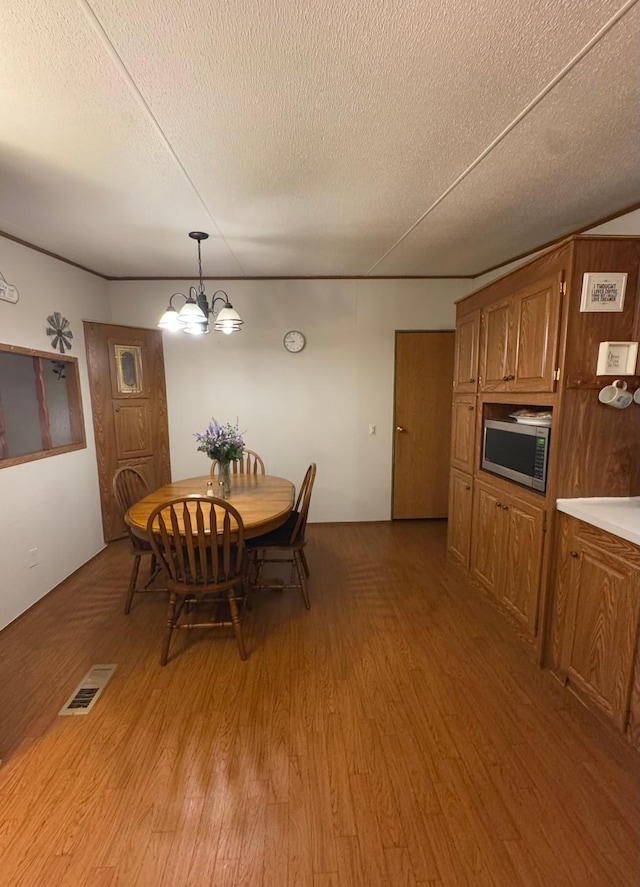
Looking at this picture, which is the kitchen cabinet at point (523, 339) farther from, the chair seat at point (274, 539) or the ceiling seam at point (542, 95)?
the chair seat at point (274, 539)

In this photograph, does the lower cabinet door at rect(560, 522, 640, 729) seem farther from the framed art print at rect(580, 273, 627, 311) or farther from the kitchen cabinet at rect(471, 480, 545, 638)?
the framed art print at rect(580, 273, 627, 311)

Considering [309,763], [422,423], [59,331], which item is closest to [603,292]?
[422,423]

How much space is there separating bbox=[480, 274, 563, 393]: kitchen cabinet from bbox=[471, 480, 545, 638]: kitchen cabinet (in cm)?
68

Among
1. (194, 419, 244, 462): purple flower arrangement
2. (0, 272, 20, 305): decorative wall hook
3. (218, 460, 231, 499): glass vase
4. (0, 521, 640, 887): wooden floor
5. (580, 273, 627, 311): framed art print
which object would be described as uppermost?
(0, 272, 20, 305): decorative wall hook

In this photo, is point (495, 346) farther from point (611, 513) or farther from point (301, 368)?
point (301, 368)

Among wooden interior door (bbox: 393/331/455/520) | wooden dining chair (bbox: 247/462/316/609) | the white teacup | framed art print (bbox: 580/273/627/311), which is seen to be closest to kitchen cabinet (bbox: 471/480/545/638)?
the white teacup

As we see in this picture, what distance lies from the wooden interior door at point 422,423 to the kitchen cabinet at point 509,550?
56.5 inches

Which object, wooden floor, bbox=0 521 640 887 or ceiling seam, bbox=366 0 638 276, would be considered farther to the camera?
wooden floor, bbox=0 521 640 887

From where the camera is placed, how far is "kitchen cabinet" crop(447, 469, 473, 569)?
2.81 metres

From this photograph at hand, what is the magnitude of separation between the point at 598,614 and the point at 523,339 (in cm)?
143

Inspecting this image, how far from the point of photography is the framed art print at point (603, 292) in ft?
5.77

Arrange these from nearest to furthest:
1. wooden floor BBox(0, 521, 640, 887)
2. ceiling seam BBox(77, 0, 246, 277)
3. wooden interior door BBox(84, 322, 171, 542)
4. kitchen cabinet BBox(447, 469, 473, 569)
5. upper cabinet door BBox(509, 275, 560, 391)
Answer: ceiling seam BBox(77, 0, 246, 277), wooden floor BBox(0, 521, 640, 887), upper cabinet door BBox(509, 275, 560, 391), kitchen cabinet BBox(447, 469, 473, 569), wooden interior door BBox(84, 322, 171, 542)

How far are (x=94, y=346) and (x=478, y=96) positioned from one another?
332cm

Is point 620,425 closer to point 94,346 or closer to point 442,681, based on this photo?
point 442,681
